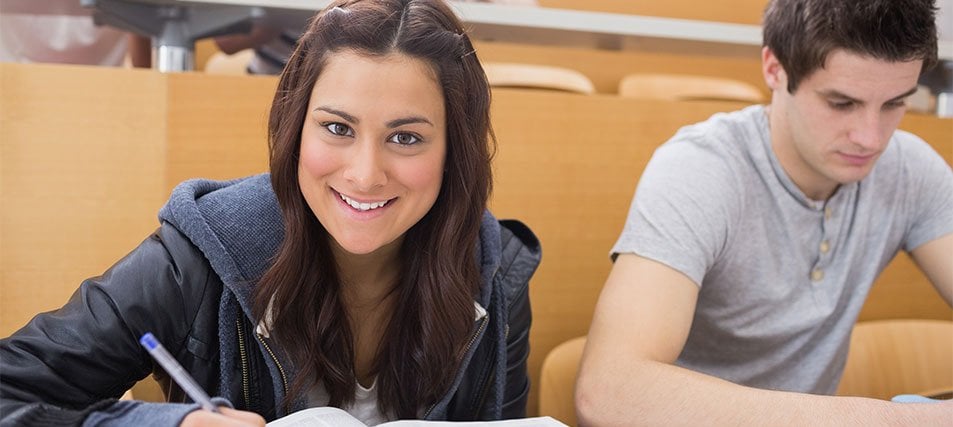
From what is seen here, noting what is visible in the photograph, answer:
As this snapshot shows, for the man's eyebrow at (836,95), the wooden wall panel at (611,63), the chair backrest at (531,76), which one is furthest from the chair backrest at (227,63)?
the man's eyebrow at (836,95)

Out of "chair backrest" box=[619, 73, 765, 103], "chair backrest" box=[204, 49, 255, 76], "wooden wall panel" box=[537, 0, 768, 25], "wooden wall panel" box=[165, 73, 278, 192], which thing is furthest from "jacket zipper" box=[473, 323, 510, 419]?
"wooden wall panel" box=[537, 0, 768, 25]

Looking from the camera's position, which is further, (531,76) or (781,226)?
(531,76)

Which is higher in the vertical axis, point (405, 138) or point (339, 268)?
point (405, 138)

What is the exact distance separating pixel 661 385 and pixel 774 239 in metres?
0.41

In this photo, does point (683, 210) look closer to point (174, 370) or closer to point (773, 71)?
point (773, 71)

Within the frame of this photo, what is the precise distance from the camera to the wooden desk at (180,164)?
4.13ft

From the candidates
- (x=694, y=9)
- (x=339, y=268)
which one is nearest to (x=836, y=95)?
Answer: (x=339, y=268)

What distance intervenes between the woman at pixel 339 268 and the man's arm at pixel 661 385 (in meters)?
0.12

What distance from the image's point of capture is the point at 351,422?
83 centimetres

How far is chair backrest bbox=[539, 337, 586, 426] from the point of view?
4.46 ft

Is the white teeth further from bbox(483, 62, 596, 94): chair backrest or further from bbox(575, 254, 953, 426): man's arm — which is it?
bbox(483, 62, 596, 94): chair backrest

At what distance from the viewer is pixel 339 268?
1118 mm

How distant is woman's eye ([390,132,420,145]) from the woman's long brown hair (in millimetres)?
57

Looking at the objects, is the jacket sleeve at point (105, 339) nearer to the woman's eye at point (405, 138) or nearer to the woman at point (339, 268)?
the woman at point (339, 268)
